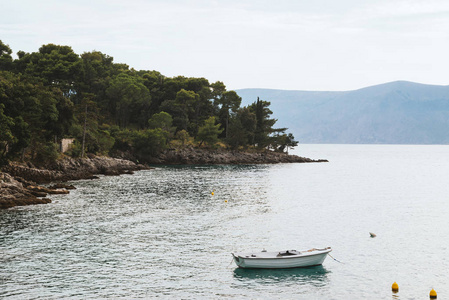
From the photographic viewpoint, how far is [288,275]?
3412 centimetres

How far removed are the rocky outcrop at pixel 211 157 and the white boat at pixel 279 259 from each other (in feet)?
384

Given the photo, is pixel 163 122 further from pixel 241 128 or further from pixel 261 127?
pixel 261 127

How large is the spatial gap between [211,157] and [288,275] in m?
124

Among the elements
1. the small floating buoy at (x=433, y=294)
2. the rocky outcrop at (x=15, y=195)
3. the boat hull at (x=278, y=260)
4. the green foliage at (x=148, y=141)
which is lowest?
the small floating buoy at (x=433, y=294)

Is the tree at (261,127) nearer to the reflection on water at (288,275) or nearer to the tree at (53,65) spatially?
the tree at (53,65)

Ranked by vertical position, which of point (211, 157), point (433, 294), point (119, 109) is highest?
point (119, 109)

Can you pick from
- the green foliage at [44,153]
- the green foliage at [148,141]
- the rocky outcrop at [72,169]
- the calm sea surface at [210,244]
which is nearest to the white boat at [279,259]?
the calm sea surface at [210,244]

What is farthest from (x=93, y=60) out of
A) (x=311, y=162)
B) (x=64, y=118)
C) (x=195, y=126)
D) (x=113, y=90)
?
(x=311, y=162)

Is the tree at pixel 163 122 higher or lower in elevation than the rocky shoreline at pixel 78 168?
higher

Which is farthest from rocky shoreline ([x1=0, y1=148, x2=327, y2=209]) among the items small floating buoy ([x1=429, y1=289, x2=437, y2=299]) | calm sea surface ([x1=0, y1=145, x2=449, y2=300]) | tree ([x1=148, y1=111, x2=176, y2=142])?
small floating buoy ([x1=429, y1=289, x2=437, y2=299])

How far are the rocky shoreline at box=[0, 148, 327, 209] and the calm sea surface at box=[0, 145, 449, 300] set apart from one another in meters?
3.89

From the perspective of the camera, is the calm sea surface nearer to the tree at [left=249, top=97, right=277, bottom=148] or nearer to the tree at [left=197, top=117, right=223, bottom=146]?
the tree at [left=197, top=117, right=223, bottom=146]

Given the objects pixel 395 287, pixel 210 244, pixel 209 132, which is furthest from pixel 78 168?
pixel 395 287

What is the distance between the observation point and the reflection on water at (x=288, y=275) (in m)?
32.8
